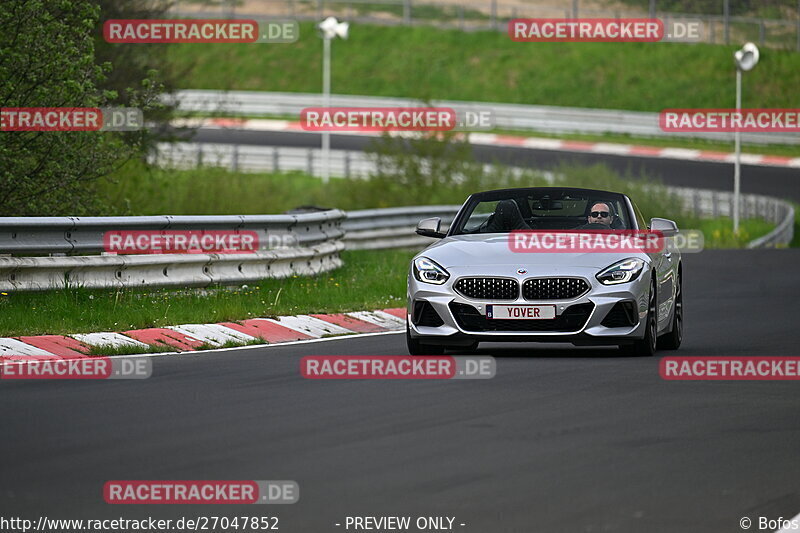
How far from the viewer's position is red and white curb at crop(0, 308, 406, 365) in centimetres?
1299

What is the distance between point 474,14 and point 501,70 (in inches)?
313

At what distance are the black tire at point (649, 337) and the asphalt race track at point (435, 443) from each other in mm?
242

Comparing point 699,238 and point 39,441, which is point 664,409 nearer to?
point 39,441

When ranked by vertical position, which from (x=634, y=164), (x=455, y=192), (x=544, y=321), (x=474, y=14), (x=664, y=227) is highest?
(x=474, y=14)

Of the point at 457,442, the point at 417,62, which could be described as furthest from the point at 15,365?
the point at 417,62

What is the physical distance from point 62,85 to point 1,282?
4424 mm

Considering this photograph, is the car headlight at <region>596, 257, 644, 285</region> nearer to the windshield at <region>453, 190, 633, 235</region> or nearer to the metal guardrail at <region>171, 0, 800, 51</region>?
the windshield at <region>453, 190, 633, 235</region>

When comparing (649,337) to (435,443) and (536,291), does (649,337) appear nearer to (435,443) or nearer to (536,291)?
(536,291)

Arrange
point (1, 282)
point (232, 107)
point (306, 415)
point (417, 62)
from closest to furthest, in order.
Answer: point (306, 415) → point (1, 282) → point (232, 107) → point (417, 62)

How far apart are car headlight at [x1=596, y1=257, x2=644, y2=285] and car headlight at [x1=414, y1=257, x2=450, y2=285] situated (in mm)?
1213

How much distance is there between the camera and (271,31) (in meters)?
68.8

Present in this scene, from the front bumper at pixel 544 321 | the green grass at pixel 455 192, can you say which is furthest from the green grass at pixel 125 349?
the green grass at pixel 455 192

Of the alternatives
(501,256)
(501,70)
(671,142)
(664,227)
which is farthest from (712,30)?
(501,256)

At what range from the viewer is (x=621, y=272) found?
12891 mm
